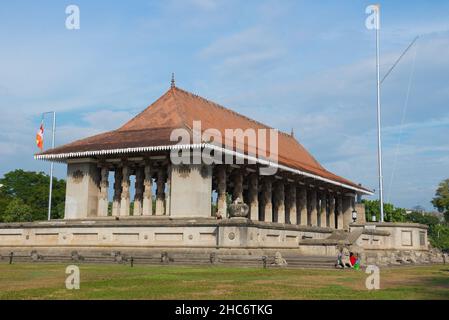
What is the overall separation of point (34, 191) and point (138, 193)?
152 feet

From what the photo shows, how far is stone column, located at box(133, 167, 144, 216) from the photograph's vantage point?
3925cm

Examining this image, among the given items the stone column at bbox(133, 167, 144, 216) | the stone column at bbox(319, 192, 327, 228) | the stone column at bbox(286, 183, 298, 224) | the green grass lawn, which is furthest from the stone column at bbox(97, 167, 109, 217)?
the stone column at bbox(319, 192, 327, 228)

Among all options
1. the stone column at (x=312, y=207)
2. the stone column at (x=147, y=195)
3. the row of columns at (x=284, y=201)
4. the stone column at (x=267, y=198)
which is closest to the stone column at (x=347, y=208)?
the row of columns at (x=284, y=201)

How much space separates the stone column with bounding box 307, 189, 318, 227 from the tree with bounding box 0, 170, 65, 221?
127ft

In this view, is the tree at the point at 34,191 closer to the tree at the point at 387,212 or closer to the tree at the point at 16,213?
the tree at the point at 16,213

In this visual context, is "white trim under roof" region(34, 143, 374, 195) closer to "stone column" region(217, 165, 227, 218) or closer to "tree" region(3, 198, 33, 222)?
"stone column" region(217, 165, 227, 218)

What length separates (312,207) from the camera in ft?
177

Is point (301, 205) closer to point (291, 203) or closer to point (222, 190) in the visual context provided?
point (291, 203)

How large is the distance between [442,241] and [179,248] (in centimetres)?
7846

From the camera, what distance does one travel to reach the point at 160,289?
14711 millimetres

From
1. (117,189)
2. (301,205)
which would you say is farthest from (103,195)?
(301,205)

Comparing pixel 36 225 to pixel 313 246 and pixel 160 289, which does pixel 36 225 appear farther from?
pixel 160 289
